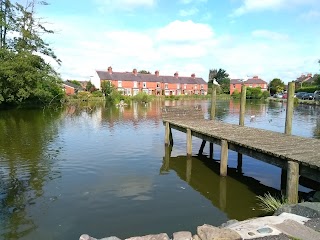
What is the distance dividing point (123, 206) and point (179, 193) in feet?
6.32

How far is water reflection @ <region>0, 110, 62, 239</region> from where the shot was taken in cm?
703

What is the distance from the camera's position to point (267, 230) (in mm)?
4703

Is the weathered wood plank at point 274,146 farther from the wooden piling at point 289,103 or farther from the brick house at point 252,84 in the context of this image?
the brick house at point 252,84

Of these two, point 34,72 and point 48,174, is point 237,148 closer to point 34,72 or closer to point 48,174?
point 48,174

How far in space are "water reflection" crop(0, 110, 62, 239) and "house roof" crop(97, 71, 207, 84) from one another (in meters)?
63.5

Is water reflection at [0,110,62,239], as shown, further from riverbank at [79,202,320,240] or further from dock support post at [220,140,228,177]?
dock support post at [220,140,228,177]

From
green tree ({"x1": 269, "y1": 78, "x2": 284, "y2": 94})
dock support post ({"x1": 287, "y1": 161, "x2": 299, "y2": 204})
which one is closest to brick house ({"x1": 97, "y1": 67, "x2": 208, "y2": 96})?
green tree ({"x1": 269, "y1": 78, "x2": 284, "y2": 94})

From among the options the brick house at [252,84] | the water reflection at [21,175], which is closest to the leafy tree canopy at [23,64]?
the water reflection at [21,175]

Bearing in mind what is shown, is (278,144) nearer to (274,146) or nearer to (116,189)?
(274,146)

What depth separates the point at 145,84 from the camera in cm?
8838

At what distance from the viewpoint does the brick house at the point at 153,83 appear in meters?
83.4

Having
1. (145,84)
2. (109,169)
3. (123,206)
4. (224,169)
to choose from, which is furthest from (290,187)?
(145,84)

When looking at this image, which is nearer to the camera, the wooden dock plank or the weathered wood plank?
the weathered wood plank

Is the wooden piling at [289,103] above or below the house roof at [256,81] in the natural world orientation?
below
